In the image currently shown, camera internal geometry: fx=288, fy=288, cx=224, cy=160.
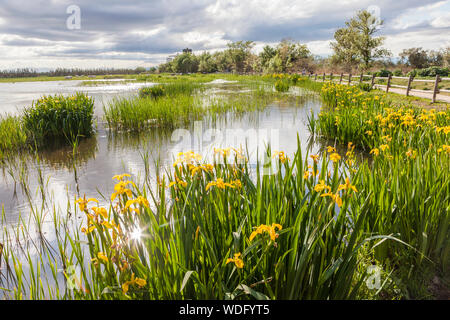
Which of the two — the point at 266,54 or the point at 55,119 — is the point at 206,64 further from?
the point at 55,119

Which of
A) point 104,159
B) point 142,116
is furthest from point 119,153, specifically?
Result: point 142,116

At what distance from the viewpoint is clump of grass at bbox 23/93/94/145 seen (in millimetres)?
7804

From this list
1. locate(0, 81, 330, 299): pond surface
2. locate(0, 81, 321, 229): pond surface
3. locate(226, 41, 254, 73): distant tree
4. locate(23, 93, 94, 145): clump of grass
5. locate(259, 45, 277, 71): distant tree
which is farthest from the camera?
locate(226, 41, 254, 73): distant tree

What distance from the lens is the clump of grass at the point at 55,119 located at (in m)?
7.80

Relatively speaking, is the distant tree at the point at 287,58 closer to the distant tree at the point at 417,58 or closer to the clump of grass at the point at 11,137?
the distant tree at the point at 417,58

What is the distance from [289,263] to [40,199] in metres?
4.22

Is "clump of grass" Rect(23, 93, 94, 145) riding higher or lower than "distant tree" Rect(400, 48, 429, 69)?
lower

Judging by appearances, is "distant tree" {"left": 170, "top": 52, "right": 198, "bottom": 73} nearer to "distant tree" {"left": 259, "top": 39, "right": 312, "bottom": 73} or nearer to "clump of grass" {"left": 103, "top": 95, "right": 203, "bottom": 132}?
"distant tree" {"left": 259, "top": 39, "right": 312, "bottom": 73}

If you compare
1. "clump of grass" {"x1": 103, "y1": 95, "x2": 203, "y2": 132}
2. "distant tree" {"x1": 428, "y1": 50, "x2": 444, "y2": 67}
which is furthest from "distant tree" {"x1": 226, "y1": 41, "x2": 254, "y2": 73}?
"clump of grass" {"x1": 103, "y1": 95, "x2": 203, "y2": 132}

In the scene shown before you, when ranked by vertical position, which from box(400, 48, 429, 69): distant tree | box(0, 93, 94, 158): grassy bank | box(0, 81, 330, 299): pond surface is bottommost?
box(0, 81, 330, 299): pond surface

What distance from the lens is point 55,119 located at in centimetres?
796

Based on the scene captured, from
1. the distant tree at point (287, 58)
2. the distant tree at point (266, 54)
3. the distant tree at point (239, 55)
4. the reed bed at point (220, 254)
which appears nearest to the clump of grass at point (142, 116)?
the reed bed at point (220, 254)
